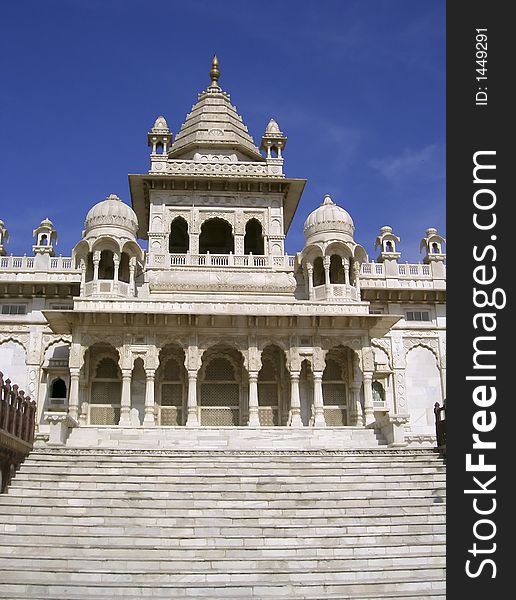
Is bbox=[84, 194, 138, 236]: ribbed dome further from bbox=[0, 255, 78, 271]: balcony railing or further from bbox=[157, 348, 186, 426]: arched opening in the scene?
bbox=[157, 348, 186, 426]: arched opening

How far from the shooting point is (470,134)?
1113cm

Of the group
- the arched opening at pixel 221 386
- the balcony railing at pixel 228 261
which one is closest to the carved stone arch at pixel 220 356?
the arched opening at pixel 221 386

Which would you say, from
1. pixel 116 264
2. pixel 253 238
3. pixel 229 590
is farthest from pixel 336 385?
pixel 229 590

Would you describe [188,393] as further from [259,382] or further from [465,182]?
[465,182]

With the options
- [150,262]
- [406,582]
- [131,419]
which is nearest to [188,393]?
[131,419]

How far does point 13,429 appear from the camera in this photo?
61.9 ft

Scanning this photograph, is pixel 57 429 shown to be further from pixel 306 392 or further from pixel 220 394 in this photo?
pixel 306 392

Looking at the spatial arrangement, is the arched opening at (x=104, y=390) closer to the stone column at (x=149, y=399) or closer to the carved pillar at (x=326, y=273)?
the stone column at (x=149, y=399)

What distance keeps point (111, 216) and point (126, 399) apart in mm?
8090

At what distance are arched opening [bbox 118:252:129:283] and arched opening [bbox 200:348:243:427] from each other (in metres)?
5.19

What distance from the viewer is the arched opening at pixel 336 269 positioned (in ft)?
107

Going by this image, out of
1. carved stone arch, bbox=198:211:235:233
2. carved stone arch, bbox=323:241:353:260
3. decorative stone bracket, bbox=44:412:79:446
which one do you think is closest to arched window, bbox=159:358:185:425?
decorative stone bracket, bbox=44:412:79:446

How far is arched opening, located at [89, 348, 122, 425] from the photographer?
2959cm

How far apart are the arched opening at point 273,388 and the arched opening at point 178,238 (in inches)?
342
